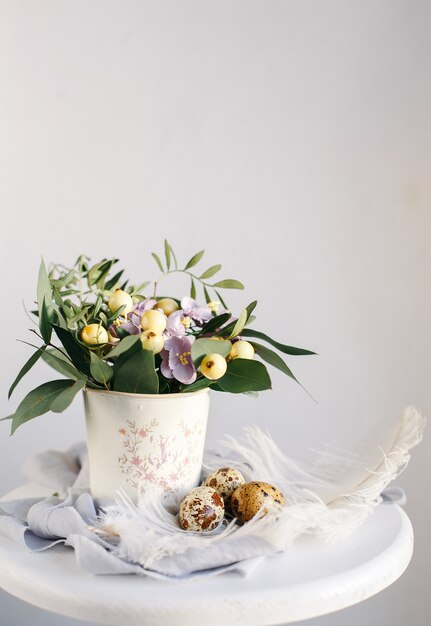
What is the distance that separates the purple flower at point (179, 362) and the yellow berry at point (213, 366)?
0.05 feet

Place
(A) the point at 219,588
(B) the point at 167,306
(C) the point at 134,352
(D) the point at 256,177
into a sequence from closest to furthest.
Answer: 1. (A) the point at 219,588
2. (C) the point at 134,352
3. (B) the point at 167,306
4. (D) the point at 256,177

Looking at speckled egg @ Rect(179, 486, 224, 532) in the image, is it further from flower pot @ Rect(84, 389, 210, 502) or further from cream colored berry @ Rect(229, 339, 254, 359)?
cream colored berry @ Rect(229, 339, 254, 359)

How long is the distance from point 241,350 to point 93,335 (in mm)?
177

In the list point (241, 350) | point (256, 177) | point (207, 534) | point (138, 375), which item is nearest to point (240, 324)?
point (241, 350)

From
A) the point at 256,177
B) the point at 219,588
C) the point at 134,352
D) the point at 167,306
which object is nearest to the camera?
the point at 219,588

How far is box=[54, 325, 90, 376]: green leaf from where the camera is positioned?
0.76 metres

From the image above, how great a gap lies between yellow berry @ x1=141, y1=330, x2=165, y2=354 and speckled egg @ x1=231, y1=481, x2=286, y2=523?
0.20 meters

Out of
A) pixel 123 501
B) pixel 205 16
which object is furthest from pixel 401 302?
pixel 123 501

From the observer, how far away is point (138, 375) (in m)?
0.75

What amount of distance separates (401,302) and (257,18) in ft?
2.33

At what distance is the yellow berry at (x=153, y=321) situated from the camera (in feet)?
2.50

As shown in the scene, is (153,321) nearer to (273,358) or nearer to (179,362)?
(179,362)

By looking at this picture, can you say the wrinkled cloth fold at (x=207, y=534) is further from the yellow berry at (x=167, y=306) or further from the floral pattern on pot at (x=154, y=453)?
the yellow berry at (x=167, y=306)

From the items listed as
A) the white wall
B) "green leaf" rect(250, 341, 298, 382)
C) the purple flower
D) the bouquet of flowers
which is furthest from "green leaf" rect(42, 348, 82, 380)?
the white wall
